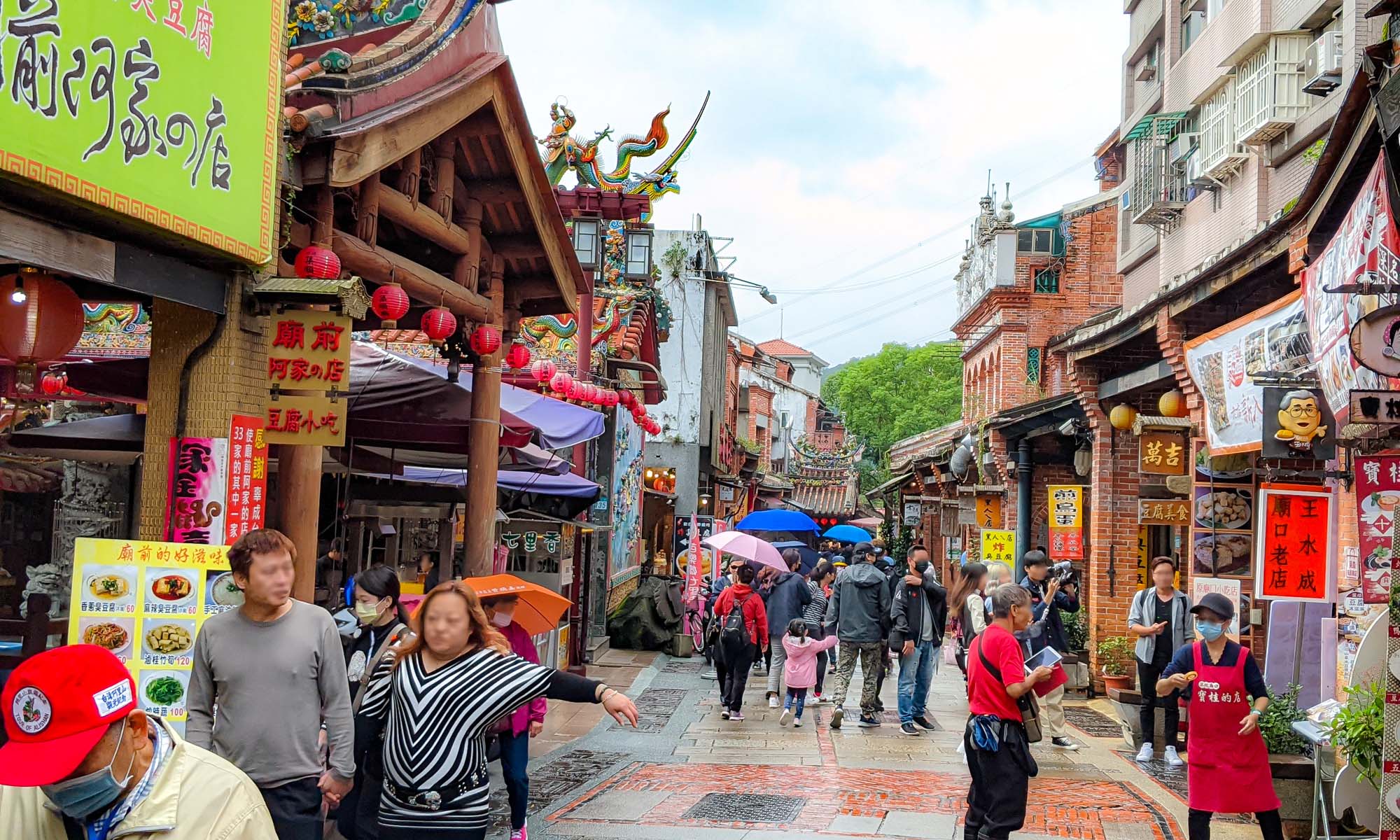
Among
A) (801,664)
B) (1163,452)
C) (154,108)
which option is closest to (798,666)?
(801,664)

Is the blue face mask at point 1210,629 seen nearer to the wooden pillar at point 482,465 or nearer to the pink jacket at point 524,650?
the pink jacket at point 524,650

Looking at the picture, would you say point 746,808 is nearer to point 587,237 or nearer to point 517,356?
point 517,356

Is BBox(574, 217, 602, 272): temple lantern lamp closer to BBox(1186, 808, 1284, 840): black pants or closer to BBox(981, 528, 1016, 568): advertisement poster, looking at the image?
BBox(981, 528, 1016, 568): advertisement poster

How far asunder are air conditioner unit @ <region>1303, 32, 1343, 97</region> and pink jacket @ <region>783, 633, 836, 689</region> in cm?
765

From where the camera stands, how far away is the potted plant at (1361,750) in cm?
645

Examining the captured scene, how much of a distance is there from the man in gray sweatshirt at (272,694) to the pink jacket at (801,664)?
28.1ft

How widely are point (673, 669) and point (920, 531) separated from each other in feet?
70.4

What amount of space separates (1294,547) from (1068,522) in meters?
6.93

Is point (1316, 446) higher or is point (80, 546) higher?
point (1316, 446)

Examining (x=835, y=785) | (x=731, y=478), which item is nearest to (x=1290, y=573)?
(x=835, y=785)

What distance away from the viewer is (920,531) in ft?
127

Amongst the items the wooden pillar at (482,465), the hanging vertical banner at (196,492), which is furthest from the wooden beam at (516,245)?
the hanging vertical banner at (196,492)

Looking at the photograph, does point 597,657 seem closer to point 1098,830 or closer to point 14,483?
point 14,483

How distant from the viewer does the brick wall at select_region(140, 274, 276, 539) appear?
6.75 m
